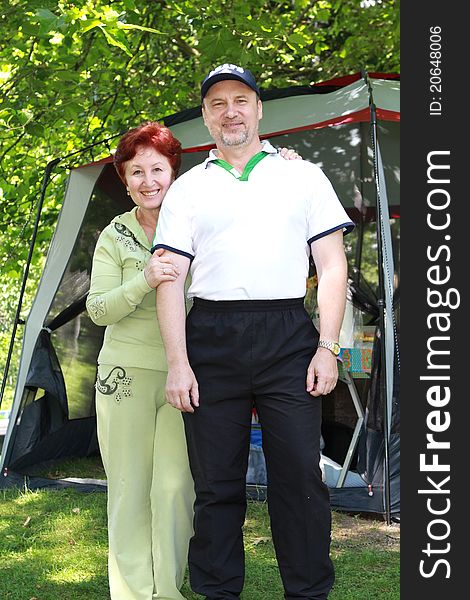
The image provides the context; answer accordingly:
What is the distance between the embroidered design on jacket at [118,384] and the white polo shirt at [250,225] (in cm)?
34

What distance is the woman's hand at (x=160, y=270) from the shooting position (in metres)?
2.58

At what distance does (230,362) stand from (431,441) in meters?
0.70

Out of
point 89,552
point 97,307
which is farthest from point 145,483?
point 89,552

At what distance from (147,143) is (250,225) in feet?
1.62

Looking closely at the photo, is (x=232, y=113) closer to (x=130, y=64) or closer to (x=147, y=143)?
(x=147, y=143)

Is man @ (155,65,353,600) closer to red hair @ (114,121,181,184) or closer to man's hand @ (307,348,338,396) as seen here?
man's hand @ (307,348,338,396)

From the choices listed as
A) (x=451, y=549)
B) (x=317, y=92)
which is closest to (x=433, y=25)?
(x=451, y=549)

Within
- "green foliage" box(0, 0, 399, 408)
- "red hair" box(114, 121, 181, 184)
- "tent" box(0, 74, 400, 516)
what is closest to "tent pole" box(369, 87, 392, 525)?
"tent" box(0, 74, 400, 516)

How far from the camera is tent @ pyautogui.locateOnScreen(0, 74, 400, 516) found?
13.8 ft

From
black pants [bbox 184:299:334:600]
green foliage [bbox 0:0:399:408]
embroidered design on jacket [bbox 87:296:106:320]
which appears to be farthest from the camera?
green foliage [bbox 0:0:399:408]

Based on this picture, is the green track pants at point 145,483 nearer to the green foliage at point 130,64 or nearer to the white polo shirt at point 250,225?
the white polo shirt at point 250,225

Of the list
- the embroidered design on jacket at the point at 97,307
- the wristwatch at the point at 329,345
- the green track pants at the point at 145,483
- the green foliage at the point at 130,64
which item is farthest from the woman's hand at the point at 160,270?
the green foliage at the point at 130,64

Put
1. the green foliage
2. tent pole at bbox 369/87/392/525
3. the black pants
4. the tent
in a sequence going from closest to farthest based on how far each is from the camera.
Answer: the black pants, tent pole at bbox 369/87/392/525, the tent, the green foliage

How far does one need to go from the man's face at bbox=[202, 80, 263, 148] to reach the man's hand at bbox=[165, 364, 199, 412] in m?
0.62
